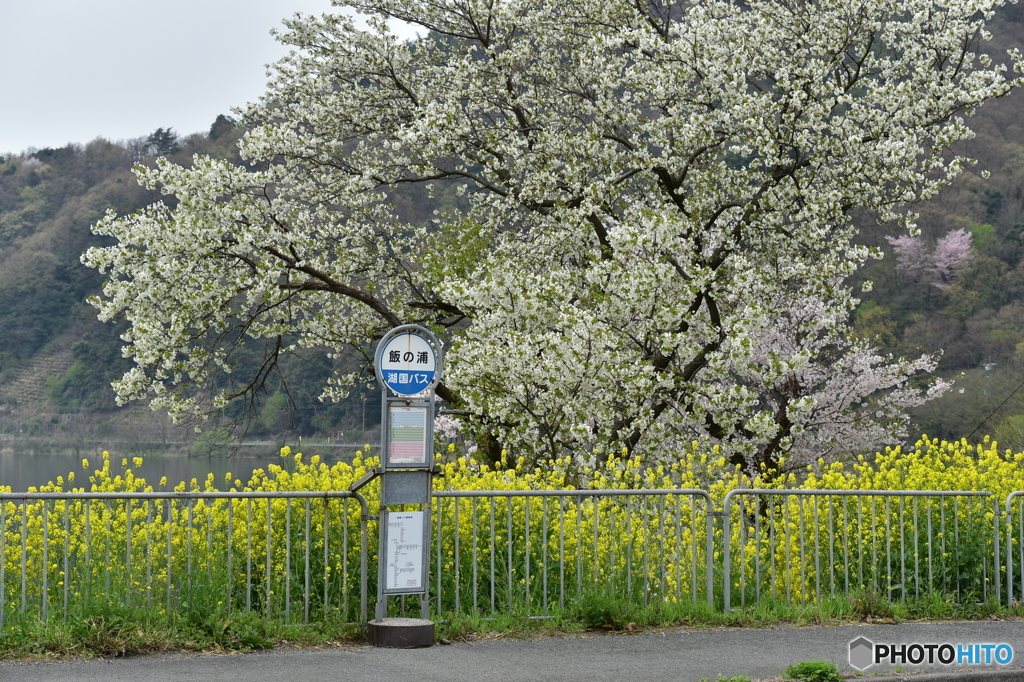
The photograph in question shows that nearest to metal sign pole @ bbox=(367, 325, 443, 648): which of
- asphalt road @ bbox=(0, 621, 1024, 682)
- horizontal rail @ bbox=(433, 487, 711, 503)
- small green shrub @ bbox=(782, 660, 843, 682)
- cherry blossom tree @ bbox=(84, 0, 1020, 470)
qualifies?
asphalt road @ bbox=(0, 621, 1024, 682)

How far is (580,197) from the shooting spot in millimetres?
16719

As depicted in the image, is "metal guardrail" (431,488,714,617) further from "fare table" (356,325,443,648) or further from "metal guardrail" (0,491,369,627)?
"metal guardrail" (0,491,369,627)

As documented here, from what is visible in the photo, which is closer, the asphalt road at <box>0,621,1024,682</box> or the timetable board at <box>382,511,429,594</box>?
the asphalt road at <box>0,621,1024,682</box>

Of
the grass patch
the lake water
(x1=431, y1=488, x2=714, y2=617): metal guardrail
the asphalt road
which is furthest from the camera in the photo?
the lake water

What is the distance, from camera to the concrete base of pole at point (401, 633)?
295 inches

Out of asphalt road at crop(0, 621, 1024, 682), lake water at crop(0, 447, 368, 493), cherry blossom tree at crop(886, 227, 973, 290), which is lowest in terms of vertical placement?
lake water at crop(0, 447, 368, 493)

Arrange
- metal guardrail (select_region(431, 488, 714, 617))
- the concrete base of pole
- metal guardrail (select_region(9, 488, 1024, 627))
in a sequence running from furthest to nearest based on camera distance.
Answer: metal guardrail (select_region(431, 488, 714, 617)) → metal guardrail (select_region(9, 488, 1024, 627)) → the concrete base of pole

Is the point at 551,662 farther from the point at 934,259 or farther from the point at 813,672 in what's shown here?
the point at 934,259

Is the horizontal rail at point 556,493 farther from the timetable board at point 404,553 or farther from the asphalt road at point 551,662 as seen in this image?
the asphalt road at point 551,662

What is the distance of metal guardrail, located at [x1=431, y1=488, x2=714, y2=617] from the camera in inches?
330

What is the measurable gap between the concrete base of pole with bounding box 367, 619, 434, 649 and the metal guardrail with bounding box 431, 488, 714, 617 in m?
0.61

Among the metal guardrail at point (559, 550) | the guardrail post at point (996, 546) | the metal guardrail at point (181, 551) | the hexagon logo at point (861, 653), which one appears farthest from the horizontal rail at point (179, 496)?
the guardrail post at point (996, 546)

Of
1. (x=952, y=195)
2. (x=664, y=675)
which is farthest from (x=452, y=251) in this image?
(x=952, y=195)

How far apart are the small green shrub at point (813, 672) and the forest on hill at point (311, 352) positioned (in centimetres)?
1137
